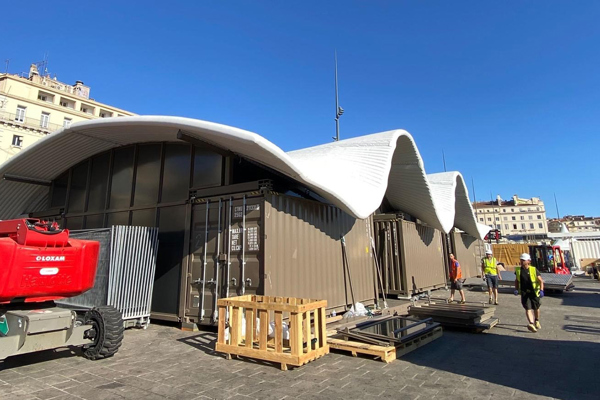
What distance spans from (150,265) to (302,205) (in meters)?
4.41

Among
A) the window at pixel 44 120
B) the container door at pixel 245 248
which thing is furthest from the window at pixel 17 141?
the container door at pixel 245 248

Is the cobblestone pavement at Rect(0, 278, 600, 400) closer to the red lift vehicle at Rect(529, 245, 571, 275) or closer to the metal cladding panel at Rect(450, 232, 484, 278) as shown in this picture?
the metal cladding panel at Rect(450, 232, 484, 278)

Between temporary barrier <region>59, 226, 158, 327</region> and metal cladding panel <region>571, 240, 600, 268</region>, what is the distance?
121 feet

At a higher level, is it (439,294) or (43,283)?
(43,283)

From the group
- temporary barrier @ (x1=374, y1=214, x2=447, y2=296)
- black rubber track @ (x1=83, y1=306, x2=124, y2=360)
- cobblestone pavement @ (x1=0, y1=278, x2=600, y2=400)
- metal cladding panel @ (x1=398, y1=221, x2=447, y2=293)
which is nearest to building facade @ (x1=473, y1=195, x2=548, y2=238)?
metal cladding panel @ (x1=398, y1=221, x2=447, y2=293)

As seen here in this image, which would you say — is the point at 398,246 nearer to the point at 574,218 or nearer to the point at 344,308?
the point at 344,308

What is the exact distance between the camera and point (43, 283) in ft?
16.8

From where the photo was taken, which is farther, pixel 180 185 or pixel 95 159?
pixel 95 159

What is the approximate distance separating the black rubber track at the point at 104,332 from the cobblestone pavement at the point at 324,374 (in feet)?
0.60

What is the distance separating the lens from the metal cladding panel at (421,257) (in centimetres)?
1306

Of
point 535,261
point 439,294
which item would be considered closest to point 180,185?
point 439,294

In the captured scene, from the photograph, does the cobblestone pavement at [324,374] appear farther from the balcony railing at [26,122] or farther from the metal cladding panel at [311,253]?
the balcony railing at [26,122]

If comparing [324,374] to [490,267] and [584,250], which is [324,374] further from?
[584,250]

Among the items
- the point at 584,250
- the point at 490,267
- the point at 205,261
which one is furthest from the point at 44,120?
the point at 584,250
